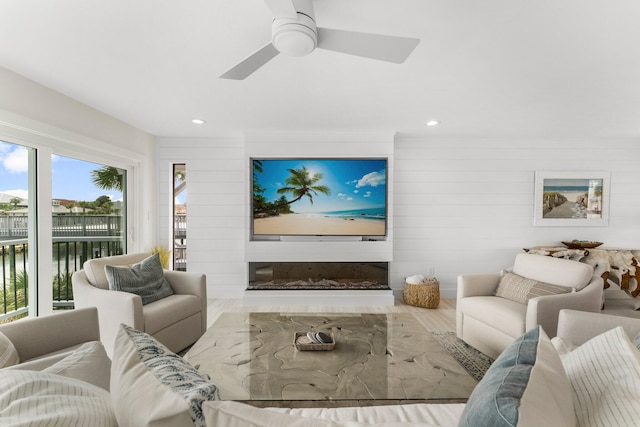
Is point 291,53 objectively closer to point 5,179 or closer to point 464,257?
point 5,179

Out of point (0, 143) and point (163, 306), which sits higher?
point (0, 143)

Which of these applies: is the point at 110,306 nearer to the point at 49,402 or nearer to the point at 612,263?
the point at 49,402

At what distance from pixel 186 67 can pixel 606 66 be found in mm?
3047

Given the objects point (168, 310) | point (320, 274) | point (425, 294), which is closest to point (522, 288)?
point (425, 294)

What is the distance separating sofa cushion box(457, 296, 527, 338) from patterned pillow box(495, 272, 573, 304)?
0.06 meters

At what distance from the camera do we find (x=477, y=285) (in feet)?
9.46

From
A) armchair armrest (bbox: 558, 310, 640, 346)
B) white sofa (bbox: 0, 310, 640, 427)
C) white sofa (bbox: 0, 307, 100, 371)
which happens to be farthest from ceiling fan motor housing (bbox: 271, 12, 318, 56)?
armchair armrest (bbox: 558, 310, 640, 346)

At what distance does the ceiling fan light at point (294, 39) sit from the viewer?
1.44 meters

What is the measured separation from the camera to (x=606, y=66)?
2199 millimetres

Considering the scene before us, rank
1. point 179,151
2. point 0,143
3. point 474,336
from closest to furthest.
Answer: point 0,143 < point 474,336 < point 179,151

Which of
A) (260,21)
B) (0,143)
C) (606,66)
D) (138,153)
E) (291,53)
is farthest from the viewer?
(138,153)

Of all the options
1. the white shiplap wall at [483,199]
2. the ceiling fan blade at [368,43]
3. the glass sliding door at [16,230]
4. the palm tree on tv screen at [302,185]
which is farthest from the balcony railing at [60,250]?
the white shiplap wall at [483,199]

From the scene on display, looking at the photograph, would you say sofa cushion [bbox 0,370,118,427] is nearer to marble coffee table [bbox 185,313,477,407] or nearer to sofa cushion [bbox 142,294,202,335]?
marble coffee table [bbox 185,313,477,407]

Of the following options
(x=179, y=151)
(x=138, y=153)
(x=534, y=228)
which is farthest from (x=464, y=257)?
(x=138, y=153)
